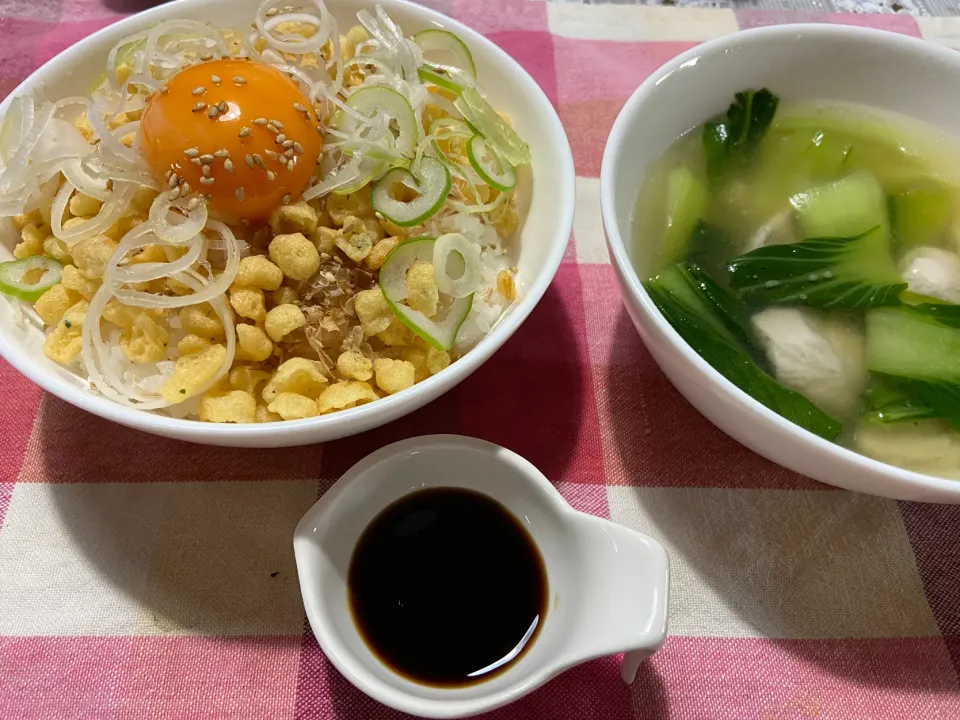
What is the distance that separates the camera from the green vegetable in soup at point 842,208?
1.55m

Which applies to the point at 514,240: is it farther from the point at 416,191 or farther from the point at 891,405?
the point at 891,405

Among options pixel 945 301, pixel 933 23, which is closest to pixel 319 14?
pixel 945 301

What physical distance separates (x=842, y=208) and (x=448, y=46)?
100 centimetres

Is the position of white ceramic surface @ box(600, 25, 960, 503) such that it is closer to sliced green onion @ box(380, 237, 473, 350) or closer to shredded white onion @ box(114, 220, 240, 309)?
sliced green onion @ box(380, 237, 473, 350)

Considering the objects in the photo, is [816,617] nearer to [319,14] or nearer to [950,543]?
[950,543]

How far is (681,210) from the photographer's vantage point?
1.55 metres

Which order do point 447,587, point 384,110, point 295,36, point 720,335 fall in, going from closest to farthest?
point 447,587
point 720,335
point 384,110
point 295,36

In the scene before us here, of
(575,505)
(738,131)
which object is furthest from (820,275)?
(575,505)

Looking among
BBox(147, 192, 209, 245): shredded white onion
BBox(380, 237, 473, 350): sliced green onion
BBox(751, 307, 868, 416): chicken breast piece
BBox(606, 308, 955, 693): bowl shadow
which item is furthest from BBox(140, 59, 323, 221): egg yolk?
BBox(751, 307, 868, 416): chicken breast piece

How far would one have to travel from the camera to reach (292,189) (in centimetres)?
145

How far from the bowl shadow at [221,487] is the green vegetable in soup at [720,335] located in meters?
0.31

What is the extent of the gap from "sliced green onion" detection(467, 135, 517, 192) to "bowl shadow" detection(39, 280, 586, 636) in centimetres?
40

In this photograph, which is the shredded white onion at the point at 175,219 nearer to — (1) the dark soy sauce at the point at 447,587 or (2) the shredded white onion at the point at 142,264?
(2) the shredded white onion at the point at 142,264

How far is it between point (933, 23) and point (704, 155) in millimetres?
1387
